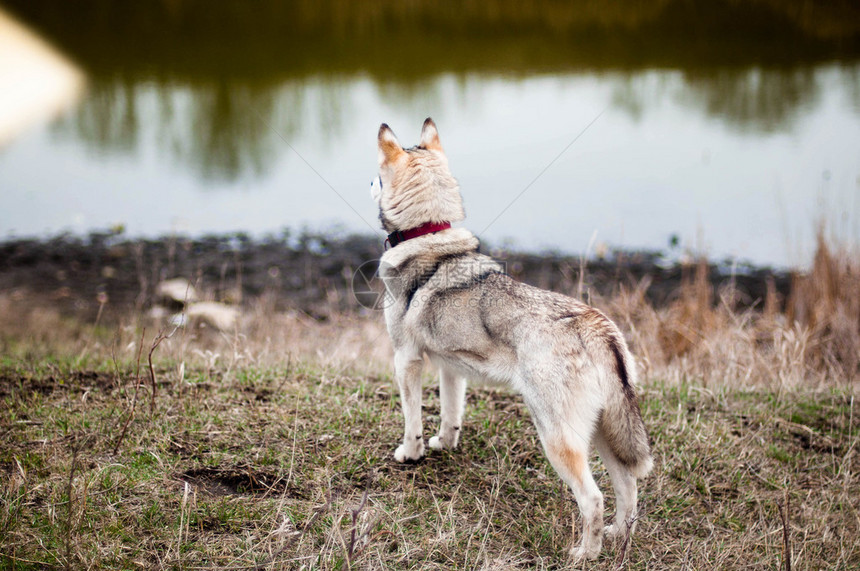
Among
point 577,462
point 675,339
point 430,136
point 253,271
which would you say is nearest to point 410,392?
point 577,462

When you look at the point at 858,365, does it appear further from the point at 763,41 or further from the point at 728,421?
the point at 763,41

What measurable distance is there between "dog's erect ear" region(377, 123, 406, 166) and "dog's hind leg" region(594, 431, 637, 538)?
225cm

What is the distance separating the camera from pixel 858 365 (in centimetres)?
707

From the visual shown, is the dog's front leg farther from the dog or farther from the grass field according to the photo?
the grass field

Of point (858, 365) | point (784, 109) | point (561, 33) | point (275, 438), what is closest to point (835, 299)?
point (858, 365)

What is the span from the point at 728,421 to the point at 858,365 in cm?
308

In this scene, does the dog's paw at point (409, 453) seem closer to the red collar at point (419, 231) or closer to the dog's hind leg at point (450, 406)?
the dog's hind leg at point (450, 406)

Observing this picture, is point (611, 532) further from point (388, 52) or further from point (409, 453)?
point (388, 52)

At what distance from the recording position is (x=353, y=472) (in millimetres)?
4016

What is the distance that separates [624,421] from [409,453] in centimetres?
146

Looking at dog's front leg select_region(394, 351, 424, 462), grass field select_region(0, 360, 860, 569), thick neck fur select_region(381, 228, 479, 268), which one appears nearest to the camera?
grass field select_region(0, 360, 860, 569)

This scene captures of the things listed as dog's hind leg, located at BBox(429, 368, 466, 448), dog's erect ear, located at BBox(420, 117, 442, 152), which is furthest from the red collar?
dog's hind leg, located at BBox(429, 368, 466, 448)

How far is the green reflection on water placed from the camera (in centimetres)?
1698

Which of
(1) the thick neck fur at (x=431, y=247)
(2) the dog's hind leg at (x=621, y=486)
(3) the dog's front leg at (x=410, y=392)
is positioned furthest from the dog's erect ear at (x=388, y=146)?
(2) the dog's hind leg at (x=621, y=486)
